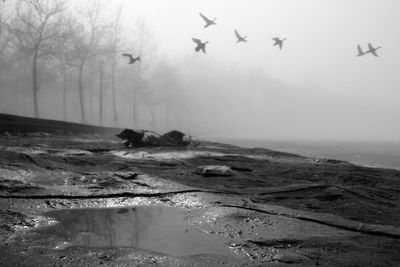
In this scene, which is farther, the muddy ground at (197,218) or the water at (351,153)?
the water at (351,153)

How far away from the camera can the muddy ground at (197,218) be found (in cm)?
230

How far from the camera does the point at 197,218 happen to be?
3.38 m

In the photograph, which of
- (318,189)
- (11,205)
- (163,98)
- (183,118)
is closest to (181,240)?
(11,205)

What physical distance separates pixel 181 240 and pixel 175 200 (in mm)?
1392

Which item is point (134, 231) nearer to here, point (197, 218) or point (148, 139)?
point (197, 218)

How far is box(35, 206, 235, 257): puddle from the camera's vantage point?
8.21 ft

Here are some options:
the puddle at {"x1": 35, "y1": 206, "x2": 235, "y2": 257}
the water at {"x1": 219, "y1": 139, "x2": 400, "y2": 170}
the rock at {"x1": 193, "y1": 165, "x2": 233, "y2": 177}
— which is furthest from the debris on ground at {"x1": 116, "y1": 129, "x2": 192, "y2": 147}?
the puddle at {"x1": 35, "y1": 206, "x2": 235, "y2": 257}

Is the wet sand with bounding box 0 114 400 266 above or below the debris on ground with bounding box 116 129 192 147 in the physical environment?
below

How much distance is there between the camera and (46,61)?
105 ft

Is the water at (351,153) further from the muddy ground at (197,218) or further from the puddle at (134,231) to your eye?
the puddle at (134,231)

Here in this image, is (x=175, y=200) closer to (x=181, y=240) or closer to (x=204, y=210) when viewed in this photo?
(x=204, y=210)

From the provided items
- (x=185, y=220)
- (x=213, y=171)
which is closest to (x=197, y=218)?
(x=185, y=220)

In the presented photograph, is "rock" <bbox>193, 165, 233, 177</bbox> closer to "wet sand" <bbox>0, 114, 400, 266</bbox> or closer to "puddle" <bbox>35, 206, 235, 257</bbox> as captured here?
"wet sand" <bbox>0, 114, 400, 266</bbox>

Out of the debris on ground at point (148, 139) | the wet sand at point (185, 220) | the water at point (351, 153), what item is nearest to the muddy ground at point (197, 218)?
the wet sand at point (185, 220)
